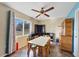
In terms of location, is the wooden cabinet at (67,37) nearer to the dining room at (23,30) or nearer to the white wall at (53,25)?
the dining room at (23,30)

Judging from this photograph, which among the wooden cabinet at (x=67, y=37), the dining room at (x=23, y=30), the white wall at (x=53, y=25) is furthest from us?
the white wall at (x=53, y=25)

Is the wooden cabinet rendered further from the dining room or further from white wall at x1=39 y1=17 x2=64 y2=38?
white wall at x1=39 y1=17 x2=64 y2=38

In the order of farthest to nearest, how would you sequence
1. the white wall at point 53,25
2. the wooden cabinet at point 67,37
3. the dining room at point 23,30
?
the white wall at point 53,25
the wooden cabinet at point 67,37
the dining room at point 23,30

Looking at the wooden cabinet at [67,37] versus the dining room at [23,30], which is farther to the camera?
the wooden cabinet at [67,37]

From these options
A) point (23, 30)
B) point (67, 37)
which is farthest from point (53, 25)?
point (23, 30)

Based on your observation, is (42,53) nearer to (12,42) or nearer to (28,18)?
(12,42)

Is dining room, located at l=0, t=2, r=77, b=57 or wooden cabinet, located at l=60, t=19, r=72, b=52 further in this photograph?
wooden cabinet, located at l=60, t=19, r=72, b=52

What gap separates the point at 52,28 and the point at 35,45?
7.35ft

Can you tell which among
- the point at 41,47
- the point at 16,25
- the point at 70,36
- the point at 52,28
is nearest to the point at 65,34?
the point at 70,36

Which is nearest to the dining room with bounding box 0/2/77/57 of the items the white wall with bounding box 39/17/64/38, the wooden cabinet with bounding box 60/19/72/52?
the wooden cabinet with bounding box 60/19/72/52

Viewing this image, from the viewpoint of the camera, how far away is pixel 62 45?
5305 mm

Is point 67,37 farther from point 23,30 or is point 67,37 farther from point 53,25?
point 23,30

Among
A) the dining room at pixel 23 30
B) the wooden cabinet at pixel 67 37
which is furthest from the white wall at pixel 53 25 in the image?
the dining room at pixel 23 30

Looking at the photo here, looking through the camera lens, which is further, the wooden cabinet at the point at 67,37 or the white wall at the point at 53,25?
the white wall at the point at 53,25
